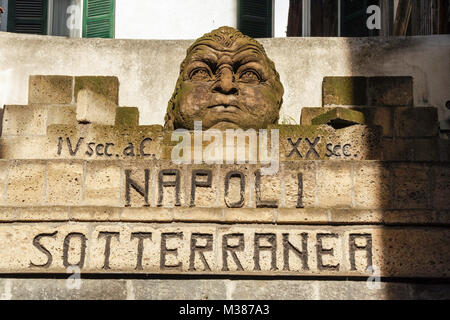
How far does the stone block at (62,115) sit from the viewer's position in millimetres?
10203

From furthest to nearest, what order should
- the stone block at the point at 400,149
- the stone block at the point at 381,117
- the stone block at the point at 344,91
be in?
the stone block at the point at 344,91
the stone block at the point at 381,117
the stone block at the point at 400,149

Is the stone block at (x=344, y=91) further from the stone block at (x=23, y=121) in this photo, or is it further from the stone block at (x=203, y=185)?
the stone block at (x=23, y=121)

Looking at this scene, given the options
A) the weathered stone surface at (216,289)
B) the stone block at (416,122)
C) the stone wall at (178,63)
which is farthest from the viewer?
the stone wall at (178,63)

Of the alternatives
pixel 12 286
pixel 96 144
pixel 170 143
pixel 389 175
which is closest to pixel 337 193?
pixel 389 175

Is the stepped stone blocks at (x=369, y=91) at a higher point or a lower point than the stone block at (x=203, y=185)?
higher

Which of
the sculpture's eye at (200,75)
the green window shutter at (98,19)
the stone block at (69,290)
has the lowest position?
the stone block at (69,290)

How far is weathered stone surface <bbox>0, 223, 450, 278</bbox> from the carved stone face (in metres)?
1.26

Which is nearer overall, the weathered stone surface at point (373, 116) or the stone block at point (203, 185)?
the stone block at point (203, 185)

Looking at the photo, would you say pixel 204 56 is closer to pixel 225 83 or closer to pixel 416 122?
pixel 225 83

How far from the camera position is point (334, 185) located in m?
8.71

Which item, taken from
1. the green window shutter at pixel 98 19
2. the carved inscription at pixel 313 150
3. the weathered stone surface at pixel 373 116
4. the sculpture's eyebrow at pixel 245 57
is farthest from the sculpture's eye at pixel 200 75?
the green window shutter at pixel 98 19

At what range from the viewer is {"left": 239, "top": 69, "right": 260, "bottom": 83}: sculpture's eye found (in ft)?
32.0

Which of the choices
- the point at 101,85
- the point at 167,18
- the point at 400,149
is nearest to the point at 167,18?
the point at 167,18

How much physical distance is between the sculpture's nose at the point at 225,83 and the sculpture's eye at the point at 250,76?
5.9 inches
